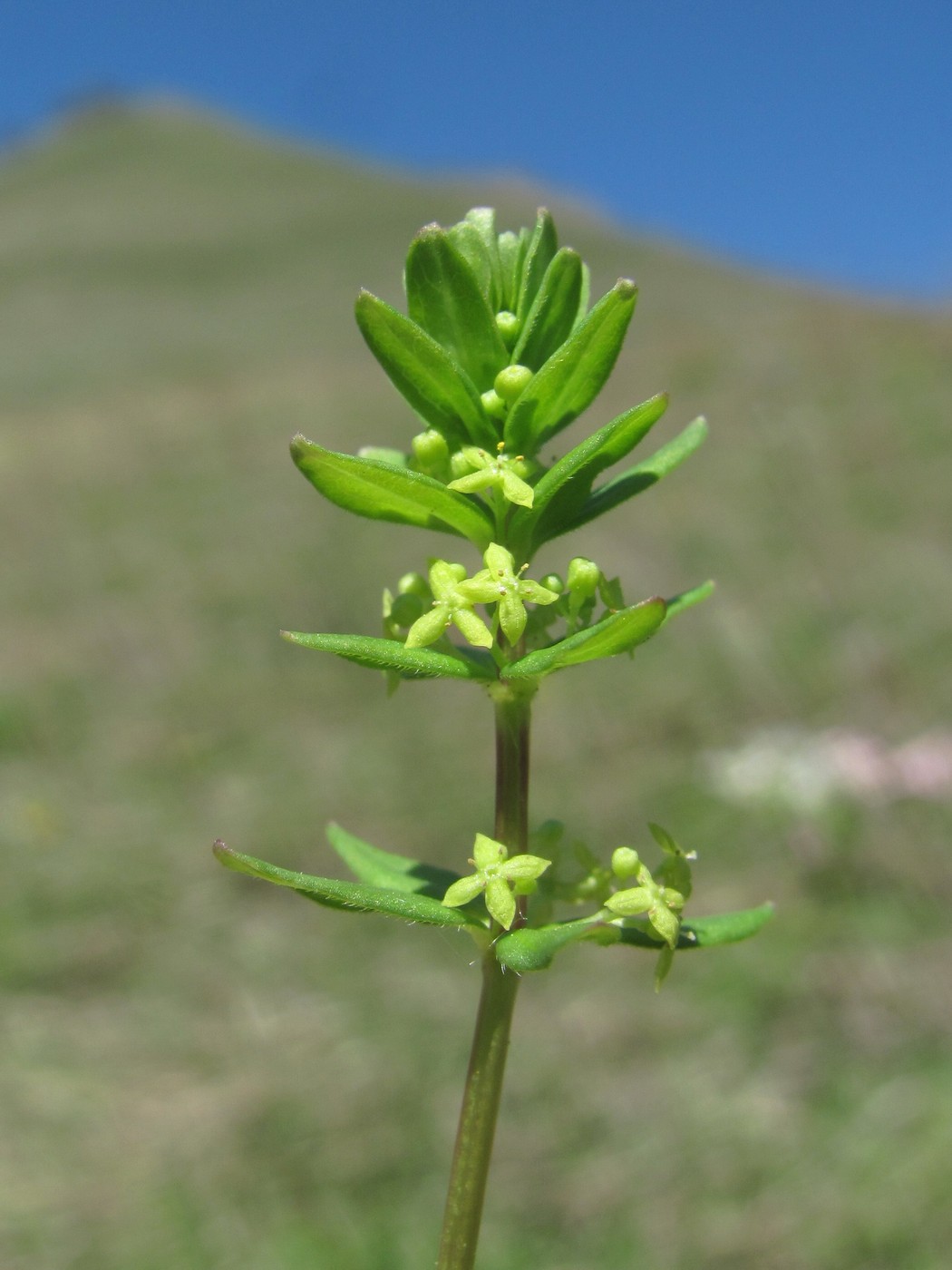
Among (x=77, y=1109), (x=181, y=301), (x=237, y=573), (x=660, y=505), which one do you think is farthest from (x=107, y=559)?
(x=181, y=301)

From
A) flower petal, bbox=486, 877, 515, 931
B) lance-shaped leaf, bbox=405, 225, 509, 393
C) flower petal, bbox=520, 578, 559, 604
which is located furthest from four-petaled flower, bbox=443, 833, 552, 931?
lance-shaped leaf, bbox=405, 225, 509, 393

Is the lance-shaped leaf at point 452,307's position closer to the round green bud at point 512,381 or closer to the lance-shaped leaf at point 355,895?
the round green bud at point 512,381

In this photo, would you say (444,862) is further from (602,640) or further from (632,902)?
(602,640)

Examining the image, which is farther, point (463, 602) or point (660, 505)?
point (660, 505)

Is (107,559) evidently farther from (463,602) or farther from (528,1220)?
(463,602)

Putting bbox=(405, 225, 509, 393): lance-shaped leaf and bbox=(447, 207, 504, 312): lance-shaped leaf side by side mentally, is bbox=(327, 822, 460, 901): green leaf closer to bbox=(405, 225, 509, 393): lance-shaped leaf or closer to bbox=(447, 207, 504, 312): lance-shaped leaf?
bbox=(405, 225, 509, 393): lance-shaped leaf

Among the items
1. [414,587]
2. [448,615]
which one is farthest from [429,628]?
[414,587]

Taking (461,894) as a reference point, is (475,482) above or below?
above
